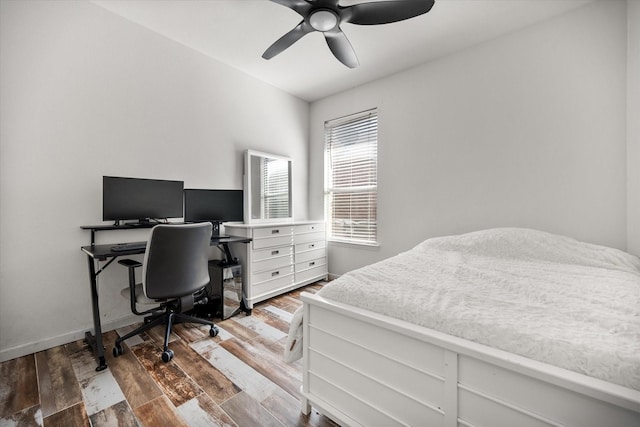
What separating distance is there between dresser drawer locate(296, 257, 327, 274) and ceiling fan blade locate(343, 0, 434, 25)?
8.16ft

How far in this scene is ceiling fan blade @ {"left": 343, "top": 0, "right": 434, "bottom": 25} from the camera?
1.61m

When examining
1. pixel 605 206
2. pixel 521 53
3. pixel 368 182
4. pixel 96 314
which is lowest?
pixel 96 314

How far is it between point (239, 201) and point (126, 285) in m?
1.27

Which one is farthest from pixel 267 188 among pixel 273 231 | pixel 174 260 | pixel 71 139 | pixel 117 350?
pixel 117 350

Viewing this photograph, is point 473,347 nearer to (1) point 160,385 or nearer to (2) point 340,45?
(1) point 160,385

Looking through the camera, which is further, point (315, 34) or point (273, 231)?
point (273, 231)

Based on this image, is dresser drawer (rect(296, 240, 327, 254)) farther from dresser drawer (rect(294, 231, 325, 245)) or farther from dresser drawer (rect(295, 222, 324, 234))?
dresser drawer (rect(295, 222, 324, 234))

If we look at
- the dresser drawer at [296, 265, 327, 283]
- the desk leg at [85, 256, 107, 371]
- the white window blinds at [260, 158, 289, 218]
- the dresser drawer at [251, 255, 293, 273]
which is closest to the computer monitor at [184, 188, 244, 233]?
the white window blinds at [260, 158, 289, 218]

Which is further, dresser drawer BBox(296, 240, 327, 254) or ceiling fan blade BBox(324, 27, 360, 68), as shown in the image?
dresser drawer BBox(296, 240, 327, 254)

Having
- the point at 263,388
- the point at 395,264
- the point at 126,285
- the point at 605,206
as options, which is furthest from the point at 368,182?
the point at 126,285

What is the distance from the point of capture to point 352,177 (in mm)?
3600

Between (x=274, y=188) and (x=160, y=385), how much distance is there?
7.74 feet

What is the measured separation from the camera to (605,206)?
2080 millimetres

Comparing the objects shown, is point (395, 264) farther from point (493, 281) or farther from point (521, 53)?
point (521, 53)
